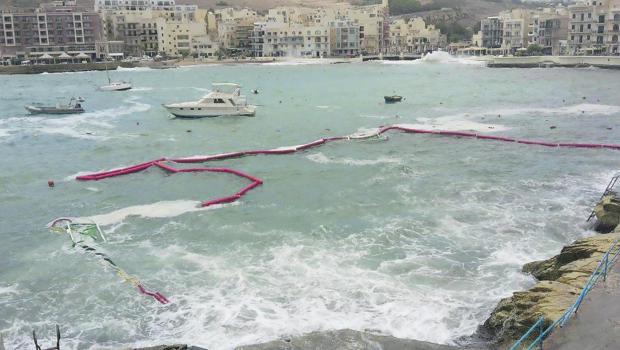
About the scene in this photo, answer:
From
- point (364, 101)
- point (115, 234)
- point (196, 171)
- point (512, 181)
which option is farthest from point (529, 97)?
point (115, 234)

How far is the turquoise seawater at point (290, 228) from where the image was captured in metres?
14.8

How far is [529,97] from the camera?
62969mm

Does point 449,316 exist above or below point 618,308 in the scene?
below

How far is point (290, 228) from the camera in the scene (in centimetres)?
2133

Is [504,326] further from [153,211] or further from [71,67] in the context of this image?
[71,67]

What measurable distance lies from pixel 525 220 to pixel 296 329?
11.1 m

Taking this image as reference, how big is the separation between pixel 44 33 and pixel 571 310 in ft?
518

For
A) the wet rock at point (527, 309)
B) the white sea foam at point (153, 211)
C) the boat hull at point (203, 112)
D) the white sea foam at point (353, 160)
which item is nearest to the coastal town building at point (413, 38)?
the boat hull at point (203, 112)

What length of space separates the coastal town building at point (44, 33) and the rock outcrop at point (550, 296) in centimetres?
14503

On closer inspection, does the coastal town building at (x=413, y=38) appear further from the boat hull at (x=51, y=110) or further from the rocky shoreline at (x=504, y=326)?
the rocky shoreline at (x=504, y=326)

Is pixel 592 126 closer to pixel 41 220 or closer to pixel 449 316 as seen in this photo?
pixel 449 316

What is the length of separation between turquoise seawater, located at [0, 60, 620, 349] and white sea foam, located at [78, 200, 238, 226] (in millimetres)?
114

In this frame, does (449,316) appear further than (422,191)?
No

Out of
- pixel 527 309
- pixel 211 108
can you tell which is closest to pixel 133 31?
pixel 211 108
